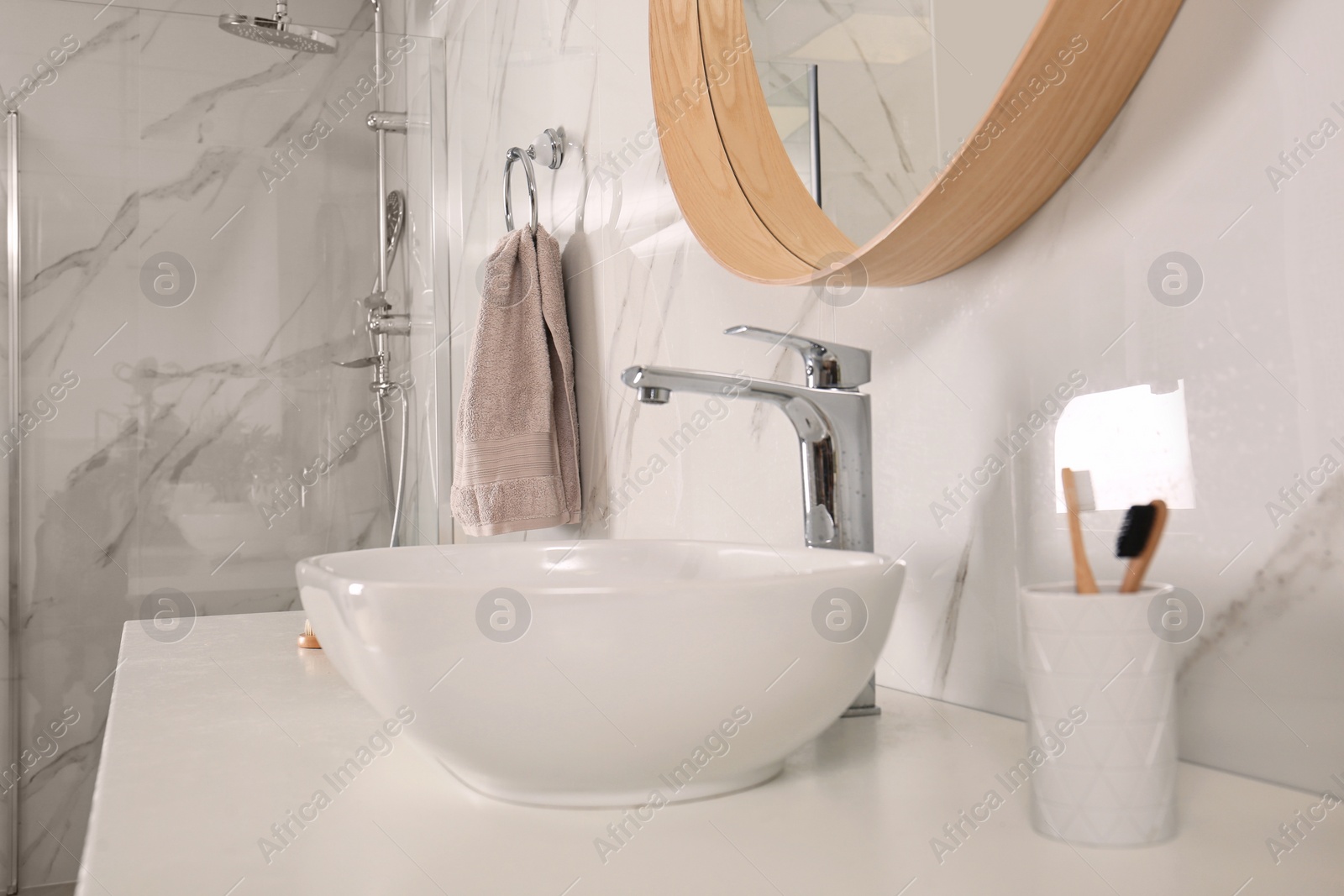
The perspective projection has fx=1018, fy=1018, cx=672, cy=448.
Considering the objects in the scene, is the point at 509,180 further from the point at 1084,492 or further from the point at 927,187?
the point at 1084,492

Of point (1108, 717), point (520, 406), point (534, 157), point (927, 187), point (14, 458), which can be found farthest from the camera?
point (14, 458)

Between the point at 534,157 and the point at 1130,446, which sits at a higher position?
the point at 534,157

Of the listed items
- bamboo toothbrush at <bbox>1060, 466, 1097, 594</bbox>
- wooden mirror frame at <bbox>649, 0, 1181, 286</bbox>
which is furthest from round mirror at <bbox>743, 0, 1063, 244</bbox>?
bamboo toothbrush at <bbox>1060, 466, 1097, 594</bbox>

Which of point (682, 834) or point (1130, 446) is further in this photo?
point (1130, 446)

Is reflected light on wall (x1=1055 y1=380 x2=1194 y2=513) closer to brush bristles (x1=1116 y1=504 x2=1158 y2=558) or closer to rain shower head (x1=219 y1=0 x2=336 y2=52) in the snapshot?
brush bristles (x1=1116 y1=504 x2=1158 y2=558)

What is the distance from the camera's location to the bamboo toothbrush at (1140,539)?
428 mm

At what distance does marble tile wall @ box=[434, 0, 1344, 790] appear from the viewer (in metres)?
0.49

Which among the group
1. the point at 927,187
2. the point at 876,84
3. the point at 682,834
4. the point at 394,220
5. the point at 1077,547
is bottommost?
the point at 682,834

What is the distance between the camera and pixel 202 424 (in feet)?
6.77

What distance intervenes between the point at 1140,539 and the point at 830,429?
268 mm

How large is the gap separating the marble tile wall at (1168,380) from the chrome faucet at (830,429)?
0.08 meters

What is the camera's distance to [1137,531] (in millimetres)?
432

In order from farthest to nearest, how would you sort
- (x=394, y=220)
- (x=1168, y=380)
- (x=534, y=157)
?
(x=394, y=220)
(x=534, y=157)
(x=1168, y=380)

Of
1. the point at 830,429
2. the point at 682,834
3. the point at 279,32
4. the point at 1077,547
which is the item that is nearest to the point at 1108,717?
→ the point at 1077,547
